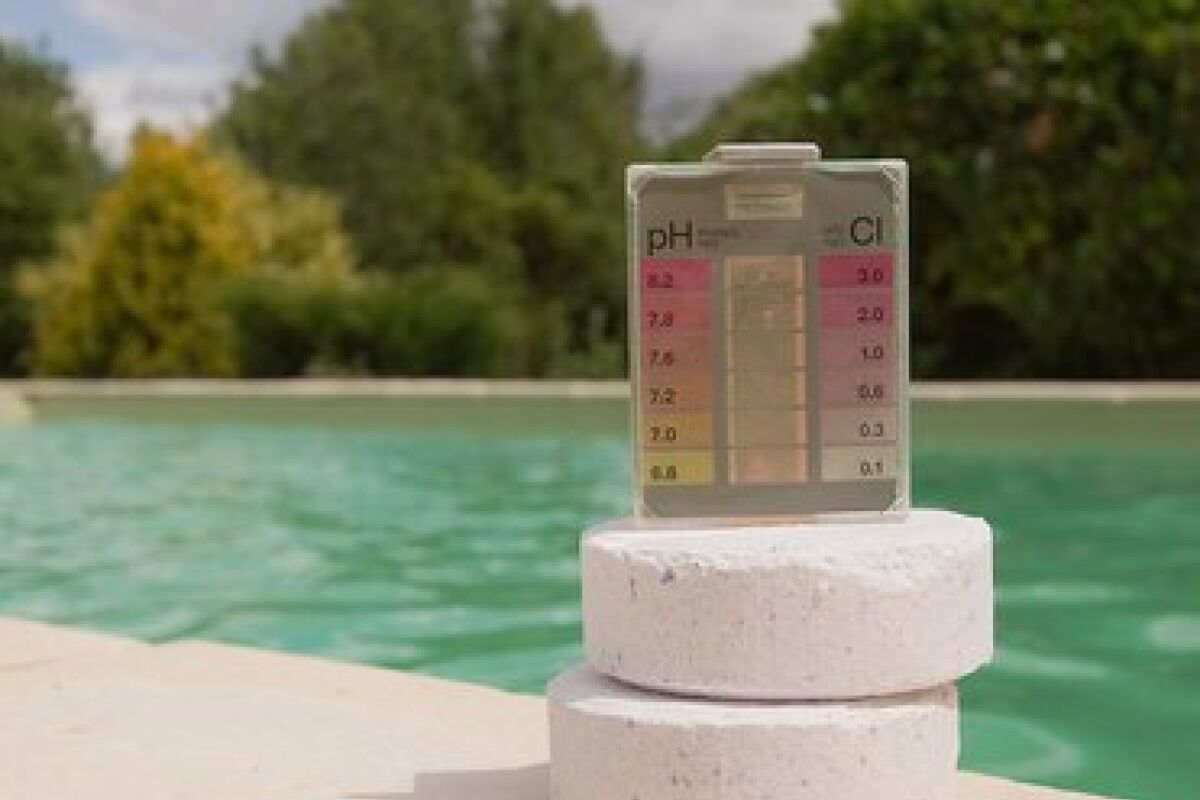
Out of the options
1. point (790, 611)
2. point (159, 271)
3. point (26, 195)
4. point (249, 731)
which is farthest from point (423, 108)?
point (790, 611)

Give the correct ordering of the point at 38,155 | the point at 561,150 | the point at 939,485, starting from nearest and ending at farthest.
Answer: the point at 939,485, the point at 38,155, the point at 561,150

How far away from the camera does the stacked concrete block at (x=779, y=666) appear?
2322mm

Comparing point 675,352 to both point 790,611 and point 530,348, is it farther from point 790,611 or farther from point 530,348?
point 530,348

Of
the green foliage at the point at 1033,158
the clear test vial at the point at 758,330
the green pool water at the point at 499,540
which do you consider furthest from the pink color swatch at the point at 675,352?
the green foliage at the point at 1033,158

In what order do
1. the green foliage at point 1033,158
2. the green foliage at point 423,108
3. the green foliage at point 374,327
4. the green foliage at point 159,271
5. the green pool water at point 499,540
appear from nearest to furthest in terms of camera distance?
the green pool water at point 499,540 → the green foliage at point 1033,158 → the green foliage at point 374,327 → the green foliage at point 159,271 → the green foliage at point 423,108

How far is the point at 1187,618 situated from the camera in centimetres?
564

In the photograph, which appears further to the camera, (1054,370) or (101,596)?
(1054,370)

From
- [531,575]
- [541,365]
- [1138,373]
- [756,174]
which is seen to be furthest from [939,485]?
[541,365]

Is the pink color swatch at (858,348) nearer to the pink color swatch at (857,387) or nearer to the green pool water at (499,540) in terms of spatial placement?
the pink color swatch at (857,387)

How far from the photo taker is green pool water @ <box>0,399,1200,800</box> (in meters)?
4.71

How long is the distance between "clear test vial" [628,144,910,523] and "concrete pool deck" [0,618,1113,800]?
50 cm

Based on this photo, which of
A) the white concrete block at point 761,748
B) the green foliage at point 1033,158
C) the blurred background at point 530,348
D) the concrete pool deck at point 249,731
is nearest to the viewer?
the white concrete block at point 761,748

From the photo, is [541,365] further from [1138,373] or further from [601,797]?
[601,797]

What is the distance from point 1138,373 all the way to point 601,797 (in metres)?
11.8
